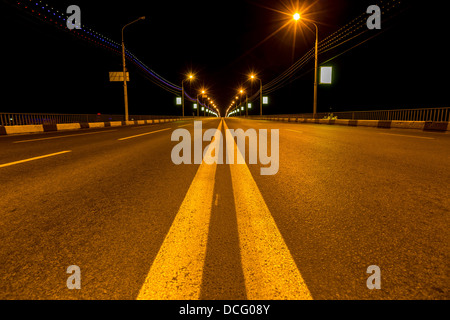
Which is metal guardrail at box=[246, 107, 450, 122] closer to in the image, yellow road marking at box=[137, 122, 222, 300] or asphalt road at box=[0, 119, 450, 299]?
asphalt road at box=[0, 119, 450, 299]

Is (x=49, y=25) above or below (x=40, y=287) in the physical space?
above

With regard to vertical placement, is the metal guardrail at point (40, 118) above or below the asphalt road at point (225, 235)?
above

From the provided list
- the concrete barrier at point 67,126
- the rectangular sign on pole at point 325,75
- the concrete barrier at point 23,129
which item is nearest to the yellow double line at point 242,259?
the concrete barrier at point 23,129

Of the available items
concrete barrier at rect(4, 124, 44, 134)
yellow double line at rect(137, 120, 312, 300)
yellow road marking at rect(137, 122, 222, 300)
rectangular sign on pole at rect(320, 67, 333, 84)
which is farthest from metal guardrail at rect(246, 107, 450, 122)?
concrete barrier at rect(4, 124, 44, 134)

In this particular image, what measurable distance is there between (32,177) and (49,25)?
24.0 m

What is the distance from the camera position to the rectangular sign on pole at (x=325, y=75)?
2661 centimetres

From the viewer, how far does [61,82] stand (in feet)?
150

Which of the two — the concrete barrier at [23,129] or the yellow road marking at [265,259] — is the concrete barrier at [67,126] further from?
the yellow road marking at [265,259]

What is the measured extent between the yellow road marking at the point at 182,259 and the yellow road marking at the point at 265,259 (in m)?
0.28

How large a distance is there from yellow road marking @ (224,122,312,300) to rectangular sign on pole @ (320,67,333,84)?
27.4m

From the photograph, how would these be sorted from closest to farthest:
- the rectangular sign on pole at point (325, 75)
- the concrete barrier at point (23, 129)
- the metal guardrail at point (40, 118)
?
1. the concrete barrier at point (23, 129)
2. the metal guardrail at point (40, 118)
3. the rectangular sign on pole at point (325, 75)

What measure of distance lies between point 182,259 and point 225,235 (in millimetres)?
424
